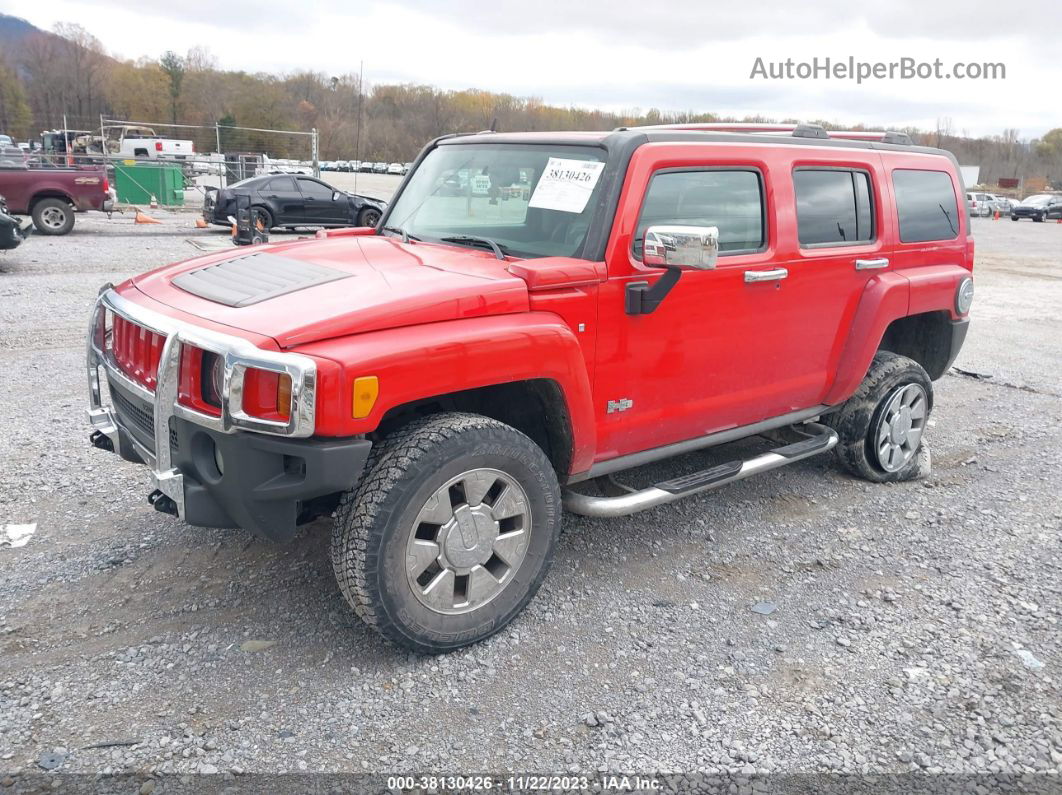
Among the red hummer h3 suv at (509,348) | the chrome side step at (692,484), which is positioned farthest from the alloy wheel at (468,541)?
the chrome side step at (692,484)

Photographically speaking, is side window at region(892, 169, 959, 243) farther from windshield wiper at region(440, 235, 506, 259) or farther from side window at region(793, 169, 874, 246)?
windshield wiper at region(440, 235, 506, 259)

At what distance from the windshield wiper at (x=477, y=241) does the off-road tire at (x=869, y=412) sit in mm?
2484

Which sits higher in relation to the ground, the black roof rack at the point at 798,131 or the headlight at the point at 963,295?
the black roof rack at the point at 798,131

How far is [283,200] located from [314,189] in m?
0.76

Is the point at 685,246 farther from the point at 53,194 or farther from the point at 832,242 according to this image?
the point at 53,194

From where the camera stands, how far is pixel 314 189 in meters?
19.4

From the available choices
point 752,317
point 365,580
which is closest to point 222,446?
point 365,580

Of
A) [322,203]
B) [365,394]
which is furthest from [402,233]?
[322,203]

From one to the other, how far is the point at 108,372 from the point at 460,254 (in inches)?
61.1

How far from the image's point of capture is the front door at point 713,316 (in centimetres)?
366

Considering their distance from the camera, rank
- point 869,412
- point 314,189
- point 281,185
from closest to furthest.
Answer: point 869,412, point 281,185, point 314,189

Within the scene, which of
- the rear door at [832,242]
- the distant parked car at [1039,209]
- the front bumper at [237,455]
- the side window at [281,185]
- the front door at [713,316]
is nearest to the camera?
the front bumper at [237,455]

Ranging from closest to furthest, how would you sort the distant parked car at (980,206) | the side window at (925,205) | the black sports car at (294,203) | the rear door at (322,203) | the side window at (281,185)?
the side window at (925,205) < the black sports car at (294,203) < the side window at (281,185) < the rear door at (322,203) < the distant parked car at (980,206)

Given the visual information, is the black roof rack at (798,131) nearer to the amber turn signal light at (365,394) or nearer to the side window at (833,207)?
the side window at (833,207)
